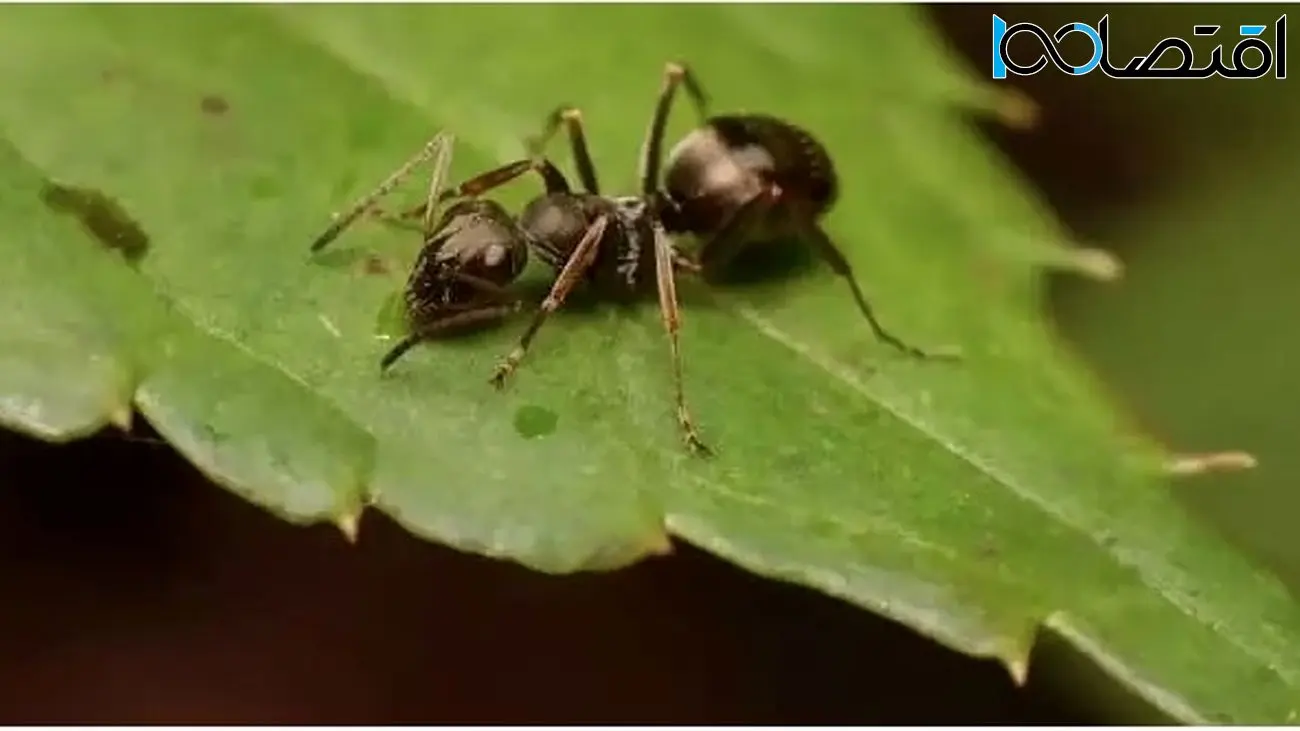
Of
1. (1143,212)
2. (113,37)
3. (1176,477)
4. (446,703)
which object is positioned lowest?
(446,703)

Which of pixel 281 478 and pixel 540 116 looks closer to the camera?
pixel 281 478

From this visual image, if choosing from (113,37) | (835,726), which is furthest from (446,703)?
(113,37)

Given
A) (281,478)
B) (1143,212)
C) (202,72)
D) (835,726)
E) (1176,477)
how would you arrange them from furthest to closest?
1. (1143,212)
2. (835,726)
3. (202,72)
4. (1176,477)
5. (281,478)

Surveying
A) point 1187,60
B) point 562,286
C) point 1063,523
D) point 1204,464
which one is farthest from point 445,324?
point 1187,60

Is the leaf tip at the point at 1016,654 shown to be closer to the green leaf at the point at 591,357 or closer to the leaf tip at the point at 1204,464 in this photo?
the green leaf at the point at 591,357

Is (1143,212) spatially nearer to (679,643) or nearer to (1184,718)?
(679,643)

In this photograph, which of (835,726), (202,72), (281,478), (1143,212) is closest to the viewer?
(281,478)

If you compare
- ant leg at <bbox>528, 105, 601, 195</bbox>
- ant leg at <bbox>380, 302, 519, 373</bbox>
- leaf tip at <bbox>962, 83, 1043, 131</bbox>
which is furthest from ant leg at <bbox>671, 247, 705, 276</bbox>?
leaf tip at <bbox>962, 83, 1043, 131</bbox>
